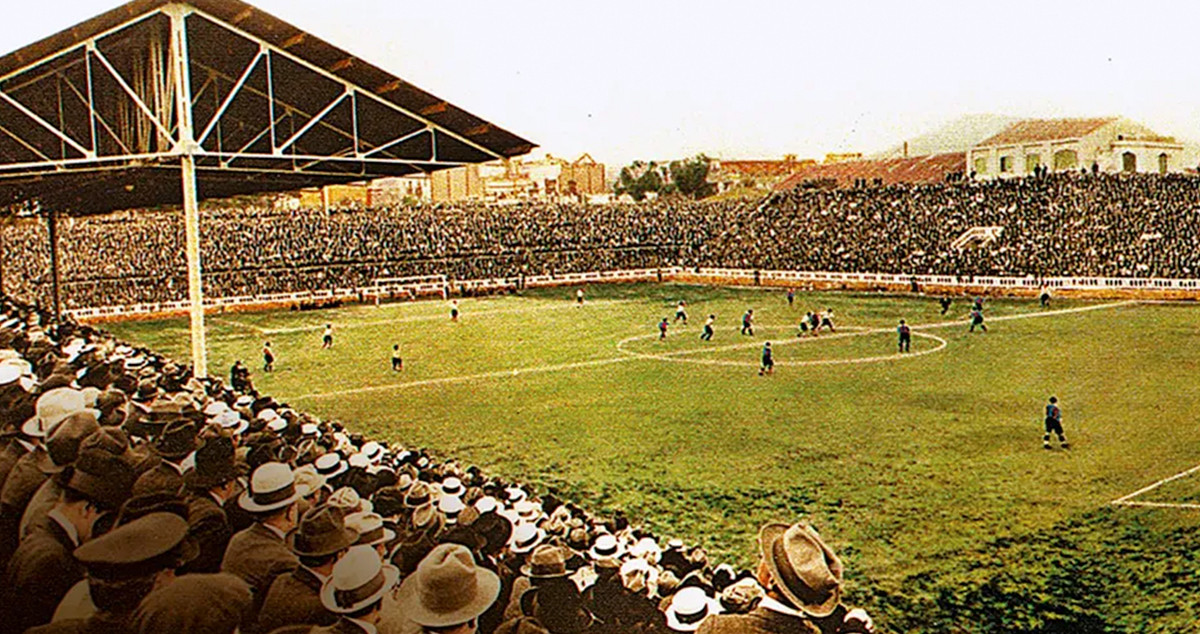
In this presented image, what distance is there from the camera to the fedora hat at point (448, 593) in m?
3.77

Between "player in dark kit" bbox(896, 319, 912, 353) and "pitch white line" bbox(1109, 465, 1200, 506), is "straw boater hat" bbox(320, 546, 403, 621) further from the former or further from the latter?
"player in dark kit" bbox(896, 319, 912, 353)

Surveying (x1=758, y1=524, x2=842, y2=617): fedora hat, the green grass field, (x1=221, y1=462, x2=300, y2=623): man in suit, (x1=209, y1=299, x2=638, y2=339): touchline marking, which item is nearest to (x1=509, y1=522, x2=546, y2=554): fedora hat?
(x1=221, y1=462, x2=300, y2=623): man in suit

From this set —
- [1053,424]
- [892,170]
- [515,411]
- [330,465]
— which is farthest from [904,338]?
[892,170]

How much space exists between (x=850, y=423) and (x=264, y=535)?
590 inches

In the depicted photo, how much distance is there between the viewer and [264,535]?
14.4 ft

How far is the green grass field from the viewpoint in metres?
11.7

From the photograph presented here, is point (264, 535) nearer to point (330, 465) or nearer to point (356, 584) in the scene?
point (356, 584)

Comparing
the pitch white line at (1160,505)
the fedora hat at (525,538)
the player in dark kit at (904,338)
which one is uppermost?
the fedora hat at (525,538)

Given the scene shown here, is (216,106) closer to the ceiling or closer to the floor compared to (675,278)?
closer to the ceiling

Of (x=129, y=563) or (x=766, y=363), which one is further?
(x=766, y=363)

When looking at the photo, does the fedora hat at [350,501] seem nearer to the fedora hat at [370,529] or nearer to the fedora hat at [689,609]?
the fedora hat at [370,529]

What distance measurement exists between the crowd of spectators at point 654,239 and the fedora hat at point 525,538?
37663 mm

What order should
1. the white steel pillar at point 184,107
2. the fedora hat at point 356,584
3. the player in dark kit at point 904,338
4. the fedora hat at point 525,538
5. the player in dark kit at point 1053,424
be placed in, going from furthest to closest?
the player in dark kit at point 904,338 < the player in dark kit at point 1053,424 < the white steel pillar at point 184,107 < the fedora hat at point 525,538 < the fedora hat at point 356,584

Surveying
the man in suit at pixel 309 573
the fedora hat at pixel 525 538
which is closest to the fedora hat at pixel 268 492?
the man in suit at pixel 309 573
